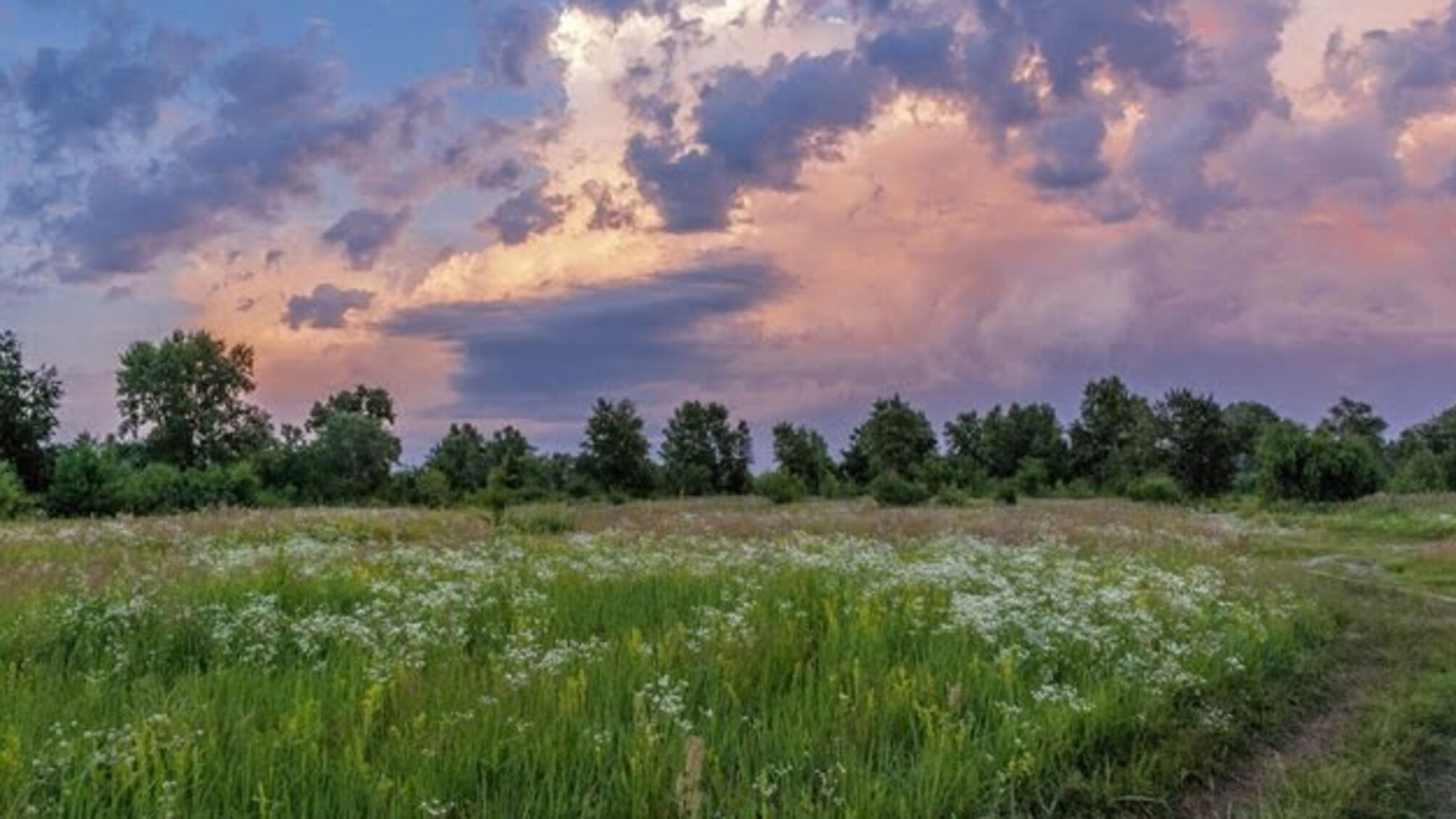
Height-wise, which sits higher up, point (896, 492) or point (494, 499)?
point (494, 499)

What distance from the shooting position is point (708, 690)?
8.22m

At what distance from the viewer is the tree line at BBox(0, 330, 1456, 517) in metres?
72.3

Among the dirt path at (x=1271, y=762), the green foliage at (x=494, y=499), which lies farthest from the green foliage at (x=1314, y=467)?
the dirt path at (x=1271, y=762)

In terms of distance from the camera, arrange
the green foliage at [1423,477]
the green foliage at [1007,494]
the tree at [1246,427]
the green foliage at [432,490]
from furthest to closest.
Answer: the tree at [1246,427]
the green foliage at [432,490]
the green foliage at [1423,477]
the green foliage at [1007,494]

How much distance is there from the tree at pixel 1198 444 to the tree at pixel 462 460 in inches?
2259

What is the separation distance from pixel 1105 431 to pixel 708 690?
89838mm

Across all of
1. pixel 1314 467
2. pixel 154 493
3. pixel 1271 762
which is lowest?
pixel 1271 762

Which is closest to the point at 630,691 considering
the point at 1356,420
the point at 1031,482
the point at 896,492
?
the point at 896,492

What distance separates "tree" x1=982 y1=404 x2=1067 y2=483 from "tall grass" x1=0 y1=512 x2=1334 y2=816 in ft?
267

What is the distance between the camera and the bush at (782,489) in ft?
198

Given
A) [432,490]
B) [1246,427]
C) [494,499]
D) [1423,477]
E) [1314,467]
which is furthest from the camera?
[1246,427]

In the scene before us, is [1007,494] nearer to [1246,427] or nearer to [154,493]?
[1246,427]

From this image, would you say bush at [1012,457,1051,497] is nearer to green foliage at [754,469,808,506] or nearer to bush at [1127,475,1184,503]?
bush at [1127,475,1184,503]

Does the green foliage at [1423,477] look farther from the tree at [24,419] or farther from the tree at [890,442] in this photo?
the tree at [24,419]
